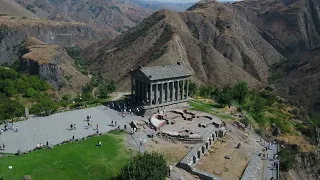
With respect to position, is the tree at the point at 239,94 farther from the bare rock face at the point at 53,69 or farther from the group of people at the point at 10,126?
the bare rock face at the point at 53,69

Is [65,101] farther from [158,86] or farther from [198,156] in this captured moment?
[198,156]

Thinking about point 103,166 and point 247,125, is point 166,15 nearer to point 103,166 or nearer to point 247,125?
point 247,125

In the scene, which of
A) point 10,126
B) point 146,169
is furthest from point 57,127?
point 146,169

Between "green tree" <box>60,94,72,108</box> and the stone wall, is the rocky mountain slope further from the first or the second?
the stone wall

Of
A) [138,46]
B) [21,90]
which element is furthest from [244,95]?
[138,46]

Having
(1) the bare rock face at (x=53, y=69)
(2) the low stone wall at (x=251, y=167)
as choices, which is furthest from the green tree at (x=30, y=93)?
(2) the low stone wall at (x=251, y=167)

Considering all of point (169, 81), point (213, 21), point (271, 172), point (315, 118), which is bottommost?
point (315, 118)
